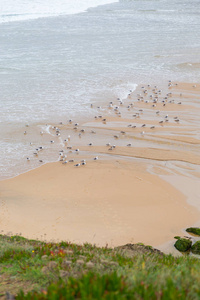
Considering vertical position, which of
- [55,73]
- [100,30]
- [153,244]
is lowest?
[153,244]

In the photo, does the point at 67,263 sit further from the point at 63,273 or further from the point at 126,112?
the point at 126,112

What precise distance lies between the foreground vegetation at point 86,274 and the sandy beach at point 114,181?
1788 mm

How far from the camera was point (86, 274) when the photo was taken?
4973 mm

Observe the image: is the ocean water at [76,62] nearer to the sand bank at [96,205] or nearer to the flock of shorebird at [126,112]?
the flock of shorebird at [126,112]

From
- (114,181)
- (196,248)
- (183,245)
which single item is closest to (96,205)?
(114,181)

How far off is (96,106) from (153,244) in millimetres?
12983

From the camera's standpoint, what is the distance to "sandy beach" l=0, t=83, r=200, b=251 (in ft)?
36.7

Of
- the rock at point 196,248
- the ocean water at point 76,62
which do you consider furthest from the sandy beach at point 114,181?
the ocean water at point 76,62

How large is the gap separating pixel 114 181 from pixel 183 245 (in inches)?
197

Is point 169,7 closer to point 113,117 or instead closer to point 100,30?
point 100,30

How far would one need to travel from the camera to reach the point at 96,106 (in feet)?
72.2

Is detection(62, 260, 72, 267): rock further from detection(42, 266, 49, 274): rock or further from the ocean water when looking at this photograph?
the ocean water

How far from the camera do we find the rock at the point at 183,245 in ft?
32.4

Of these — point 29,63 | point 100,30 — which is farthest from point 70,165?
point 100,30
